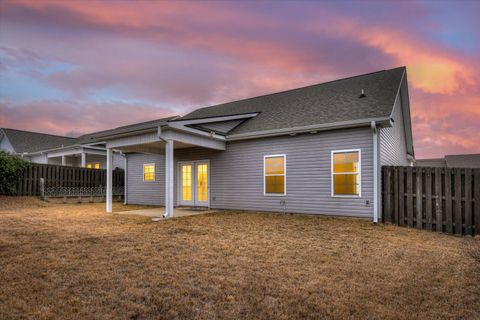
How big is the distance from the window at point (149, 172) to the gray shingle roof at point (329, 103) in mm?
5191

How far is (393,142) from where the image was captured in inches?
440

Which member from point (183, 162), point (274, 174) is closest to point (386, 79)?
point (274, 174)

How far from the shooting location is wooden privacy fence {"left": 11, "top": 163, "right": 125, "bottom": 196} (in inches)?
568

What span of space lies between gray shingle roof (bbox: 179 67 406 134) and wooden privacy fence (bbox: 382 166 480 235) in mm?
1986

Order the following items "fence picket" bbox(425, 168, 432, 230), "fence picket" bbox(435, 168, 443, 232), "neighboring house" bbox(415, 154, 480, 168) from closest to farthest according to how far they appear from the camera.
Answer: "fence picket" bbox(435, 168, 443, 232), "fence picket" bbox(425, 168, 432, 230), "neighboring house" bbox(415, 154, 480, 168)

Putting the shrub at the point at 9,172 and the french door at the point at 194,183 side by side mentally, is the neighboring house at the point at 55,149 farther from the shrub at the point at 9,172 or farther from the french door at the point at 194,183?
the french door at the point at 194,183

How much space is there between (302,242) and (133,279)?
3.44 m

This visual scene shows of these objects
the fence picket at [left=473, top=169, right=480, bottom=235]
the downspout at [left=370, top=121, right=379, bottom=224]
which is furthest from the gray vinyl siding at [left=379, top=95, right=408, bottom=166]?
the fence picket at [left=473, top=169, right=480, bottom=235]

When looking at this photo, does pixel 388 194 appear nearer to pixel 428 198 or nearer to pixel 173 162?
pixel 428 198

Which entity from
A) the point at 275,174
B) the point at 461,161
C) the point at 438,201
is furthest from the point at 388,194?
the point at 461,161

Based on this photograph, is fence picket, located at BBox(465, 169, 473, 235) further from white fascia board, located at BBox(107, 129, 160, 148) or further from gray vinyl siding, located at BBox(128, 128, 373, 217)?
white fascia board, located at BBox(107, 129, 160, 148)

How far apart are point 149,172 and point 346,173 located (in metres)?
9.81

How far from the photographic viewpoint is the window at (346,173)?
8.93 m

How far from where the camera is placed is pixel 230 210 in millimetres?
11711
